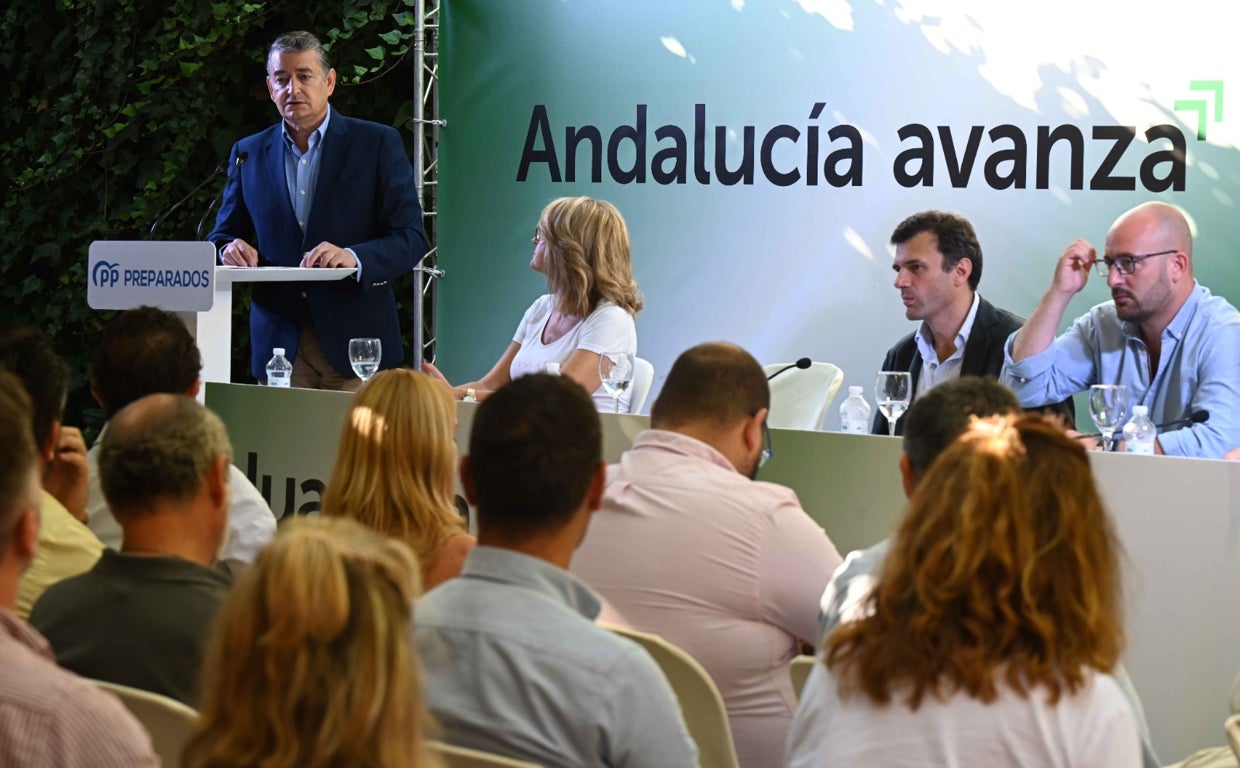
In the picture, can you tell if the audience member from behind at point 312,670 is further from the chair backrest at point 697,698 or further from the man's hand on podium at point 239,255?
the man's hand on podium at point 239,255

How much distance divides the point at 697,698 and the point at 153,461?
80cm

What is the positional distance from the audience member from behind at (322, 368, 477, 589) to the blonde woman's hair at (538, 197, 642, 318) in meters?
2.04

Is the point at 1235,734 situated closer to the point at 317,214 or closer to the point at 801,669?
the point at 801,669

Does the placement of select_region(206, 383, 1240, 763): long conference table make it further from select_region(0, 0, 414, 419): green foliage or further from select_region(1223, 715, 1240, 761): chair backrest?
select_region(0, 0, 414, 419): green foliage

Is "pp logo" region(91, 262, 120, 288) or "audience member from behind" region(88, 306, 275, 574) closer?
"audience member from behind" region(88, 306, 275, 574)

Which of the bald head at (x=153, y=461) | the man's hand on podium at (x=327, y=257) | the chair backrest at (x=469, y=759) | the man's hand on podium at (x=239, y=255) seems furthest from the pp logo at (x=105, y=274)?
the chair backrest at (x=469, y=759)

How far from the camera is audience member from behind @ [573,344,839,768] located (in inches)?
89.6

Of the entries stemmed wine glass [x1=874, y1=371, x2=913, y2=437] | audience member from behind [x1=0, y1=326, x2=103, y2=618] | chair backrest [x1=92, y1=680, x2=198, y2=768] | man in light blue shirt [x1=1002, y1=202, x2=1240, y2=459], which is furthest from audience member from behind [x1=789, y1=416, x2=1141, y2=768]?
man in light blue shirt [x1=1002, y1=202, x2=1240, y2=459]

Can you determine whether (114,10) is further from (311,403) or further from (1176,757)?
(1176,757)

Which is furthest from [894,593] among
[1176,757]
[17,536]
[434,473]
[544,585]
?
[1176,757]

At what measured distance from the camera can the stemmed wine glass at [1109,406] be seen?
3.21 metres

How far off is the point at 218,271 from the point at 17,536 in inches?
120

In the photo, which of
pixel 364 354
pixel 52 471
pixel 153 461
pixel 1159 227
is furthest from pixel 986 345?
pixel 153 461

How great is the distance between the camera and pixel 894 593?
1512 mm
